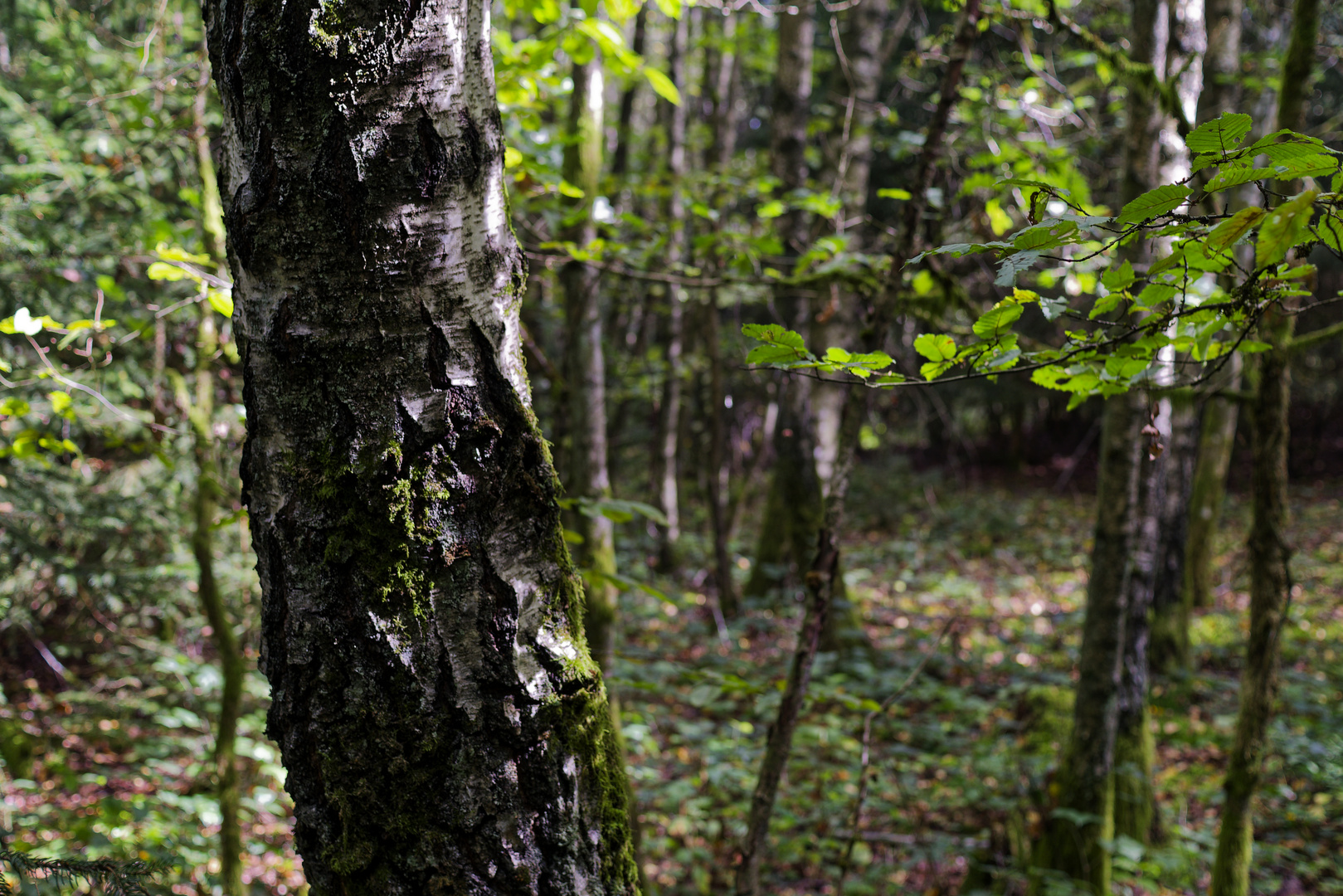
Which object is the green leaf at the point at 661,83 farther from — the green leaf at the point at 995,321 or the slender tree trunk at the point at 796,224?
the slender tree trunk at the point at 796,224

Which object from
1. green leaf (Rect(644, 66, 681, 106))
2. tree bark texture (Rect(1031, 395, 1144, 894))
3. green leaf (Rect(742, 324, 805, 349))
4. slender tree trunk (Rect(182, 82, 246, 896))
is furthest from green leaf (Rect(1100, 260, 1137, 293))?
slender tree trunk (Rect(182, 82, 246, 896))

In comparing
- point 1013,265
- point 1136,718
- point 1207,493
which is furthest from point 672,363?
point 1013,265

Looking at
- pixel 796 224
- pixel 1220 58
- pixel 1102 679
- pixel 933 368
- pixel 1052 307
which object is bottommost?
pixel 1102 679

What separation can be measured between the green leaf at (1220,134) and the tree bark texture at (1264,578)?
2318 mm

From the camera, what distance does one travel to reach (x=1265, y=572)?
9.04 feet

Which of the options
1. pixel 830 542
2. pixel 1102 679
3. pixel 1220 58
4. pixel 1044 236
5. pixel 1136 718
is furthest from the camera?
pixel 1220 58

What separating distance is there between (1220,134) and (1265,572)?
2.64 m

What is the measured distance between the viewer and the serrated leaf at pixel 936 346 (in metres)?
1.25

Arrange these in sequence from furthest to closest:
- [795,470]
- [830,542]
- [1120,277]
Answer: [795,470], [830,542], [1120,277]

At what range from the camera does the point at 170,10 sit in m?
4.78

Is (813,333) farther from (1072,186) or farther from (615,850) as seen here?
(615,850)

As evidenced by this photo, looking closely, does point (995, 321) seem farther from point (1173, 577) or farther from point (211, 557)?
point (1173, 577)

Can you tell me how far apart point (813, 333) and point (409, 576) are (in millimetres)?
5465

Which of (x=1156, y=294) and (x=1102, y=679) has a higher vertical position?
(x=1156, y=294)
